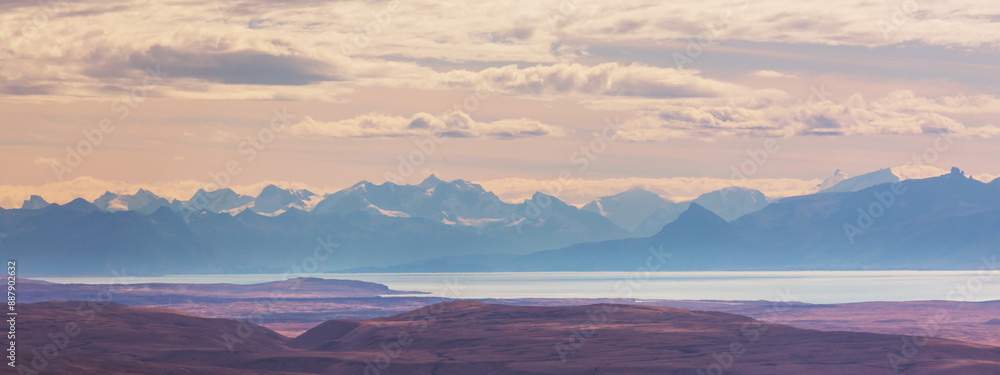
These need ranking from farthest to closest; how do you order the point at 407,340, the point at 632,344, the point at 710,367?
the point at 407,340 → the point at 632,344 → the point at 710,367

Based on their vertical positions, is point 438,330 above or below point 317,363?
above

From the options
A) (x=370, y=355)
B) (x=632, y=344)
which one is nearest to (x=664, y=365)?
(x=632, y=344)

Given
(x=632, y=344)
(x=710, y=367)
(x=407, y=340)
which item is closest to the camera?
(x=710, y=367)

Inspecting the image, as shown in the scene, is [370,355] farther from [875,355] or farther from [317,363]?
[875,355]

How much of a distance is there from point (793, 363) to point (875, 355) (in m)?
9.67

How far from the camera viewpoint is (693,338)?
402ft

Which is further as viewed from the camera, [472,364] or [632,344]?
[632,344]

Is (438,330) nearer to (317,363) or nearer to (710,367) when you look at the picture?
(317,363)

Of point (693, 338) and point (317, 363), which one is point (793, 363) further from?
point (317, 363)

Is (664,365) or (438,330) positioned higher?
(438,330)

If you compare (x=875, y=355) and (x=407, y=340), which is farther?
(x=407, y=340)

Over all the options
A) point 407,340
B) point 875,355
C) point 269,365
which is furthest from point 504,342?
point 875,355

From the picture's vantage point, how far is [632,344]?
11894cm

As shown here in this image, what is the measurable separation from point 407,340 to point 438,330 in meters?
7.68
